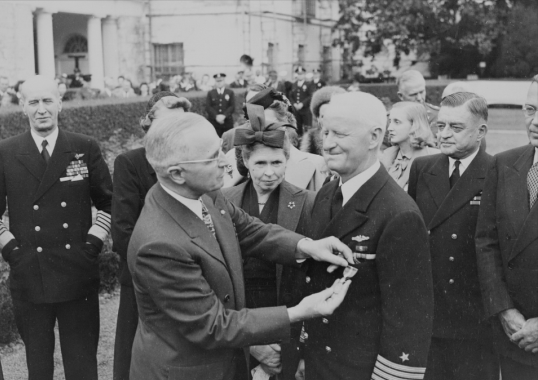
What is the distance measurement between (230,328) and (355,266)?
57 centimetres

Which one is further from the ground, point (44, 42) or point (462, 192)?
point (44, 42)

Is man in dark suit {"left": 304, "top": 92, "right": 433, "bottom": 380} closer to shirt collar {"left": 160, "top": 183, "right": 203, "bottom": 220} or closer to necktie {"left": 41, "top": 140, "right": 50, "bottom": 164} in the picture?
shirt collar {"left": 160, "top": 183, "right": 203, "bottom": 220}

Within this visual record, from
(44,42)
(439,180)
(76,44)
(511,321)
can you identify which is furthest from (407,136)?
(76,44)

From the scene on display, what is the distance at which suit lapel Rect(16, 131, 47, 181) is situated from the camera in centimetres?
441

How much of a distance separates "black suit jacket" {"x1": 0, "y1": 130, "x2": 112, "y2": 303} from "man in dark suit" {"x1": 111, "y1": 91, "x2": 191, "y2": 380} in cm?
30

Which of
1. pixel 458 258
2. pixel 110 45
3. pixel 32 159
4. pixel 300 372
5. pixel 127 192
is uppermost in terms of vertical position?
pixel 110 45

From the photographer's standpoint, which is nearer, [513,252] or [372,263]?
[372,263]

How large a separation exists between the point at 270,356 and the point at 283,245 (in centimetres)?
62

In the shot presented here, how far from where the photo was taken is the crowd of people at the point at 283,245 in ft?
8.96

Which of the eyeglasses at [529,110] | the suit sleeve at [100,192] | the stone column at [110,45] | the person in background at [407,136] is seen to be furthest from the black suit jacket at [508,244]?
the stone column at [110,45]

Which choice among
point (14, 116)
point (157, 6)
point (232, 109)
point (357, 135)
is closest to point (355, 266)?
point (357, 135)

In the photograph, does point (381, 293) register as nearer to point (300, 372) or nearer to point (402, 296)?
point (402, 296)

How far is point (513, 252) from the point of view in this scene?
3309mm

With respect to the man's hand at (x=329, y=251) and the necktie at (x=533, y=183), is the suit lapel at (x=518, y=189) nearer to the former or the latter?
the necktie at (x=533, y=183)
